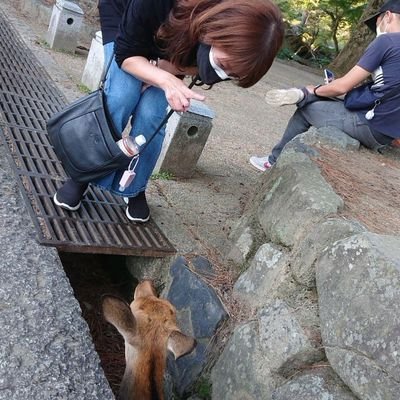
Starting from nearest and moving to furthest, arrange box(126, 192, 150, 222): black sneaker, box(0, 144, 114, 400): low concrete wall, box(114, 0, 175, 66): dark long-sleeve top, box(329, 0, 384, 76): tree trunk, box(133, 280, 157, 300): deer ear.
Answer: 1. box(0, 144, 114, 400): low concrete wall
2. box(114, 0, 175, 66): dark long-sleeve top
3. box(133, 280, 157, 300): deer ear
4. box(126, 192, 150, 222): black sneaker
5. box(329, 0, 384, 76): tree trunk

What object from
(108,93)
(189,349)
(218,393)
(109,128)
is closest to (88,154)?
(109,128)

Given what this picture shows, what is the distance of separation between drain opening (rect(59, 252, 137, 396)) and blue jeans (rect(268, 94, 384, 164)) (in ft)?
5.94

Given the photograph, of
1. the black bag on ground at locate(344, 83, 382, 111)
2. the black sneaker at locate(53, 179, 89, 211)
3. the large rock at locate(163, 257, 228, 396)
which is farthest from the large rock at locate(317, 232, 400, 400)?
the black bag on ground at locate(344, 83, 382, 111)

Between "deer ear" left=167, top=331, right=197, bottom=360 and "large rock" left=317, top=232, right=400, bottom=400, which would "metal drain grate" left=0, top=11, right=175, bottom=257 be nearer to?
"deer ear" left=167, top=331, right=197, bottom=360

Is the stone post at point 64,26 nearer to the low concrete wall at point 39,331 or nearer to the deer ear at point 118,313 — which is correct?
the low concrete wall at point 39,331

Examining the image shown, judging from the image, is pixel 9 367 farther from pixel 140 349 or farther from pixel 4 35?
pixel 4 35

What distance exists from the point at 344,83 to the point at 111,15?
1868mm

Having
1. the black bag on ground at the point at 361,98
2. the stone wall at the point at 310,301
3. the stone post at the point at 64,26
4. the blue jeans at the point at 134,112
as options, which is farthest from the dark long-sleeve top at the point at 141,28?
the stone post at the point at 64,26

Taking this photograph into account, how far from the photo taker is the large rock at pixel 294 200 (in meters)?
2.50

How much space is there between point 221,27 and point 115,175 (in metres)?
1.15

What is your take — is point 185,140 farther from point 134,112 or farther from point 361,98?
point 361,98

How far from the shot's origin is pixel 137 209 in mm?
3221

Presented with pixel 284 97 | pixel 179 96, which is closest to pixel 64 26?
pixel 284 97

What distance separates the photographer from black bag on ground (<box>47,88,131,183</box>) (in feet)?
8.67
